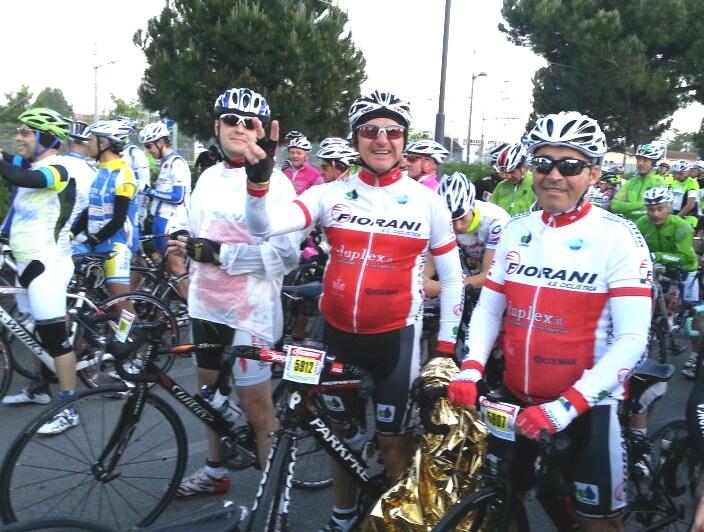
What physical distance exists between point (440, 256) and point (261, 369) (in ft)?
3.39

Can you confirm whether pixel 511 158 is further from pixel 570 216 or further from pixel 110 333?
pixel 570 216

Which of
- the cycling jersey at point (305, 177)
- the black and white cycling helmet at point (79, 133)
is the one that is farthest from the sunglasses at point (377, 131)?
the cycling jersey at point (305, 177)

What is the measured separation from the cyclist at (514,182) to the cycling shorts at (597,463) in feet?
16.8

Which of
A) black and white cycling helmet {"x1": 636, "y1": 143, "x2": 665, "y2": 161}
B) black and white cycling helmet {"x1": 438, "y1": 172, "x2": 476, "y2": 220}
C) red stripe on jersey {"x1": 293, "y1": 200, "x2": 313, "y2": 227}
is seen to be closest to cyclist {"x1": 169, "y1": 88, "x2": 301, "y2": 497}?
red stripe on jersey {"x1": 293, "y1": 200, "x2": 313, "y2": 227}

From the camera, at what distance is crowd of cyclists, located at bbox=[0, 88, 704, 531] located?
8.24 ft

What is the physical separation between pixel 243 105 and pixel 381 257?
94 centimetres

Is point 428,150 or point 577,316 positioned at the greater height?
point 428,150

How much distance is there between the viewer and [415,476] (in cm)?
293

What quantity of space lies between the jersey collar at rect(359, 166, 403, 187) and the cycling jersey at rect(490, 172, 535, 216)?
4.42 m

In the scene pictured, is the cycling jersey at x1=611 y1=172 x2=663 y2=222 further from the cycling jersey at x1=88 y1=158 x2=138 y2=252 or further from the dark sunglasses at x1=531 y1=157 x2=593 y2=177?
the dark sunglasses at x1=531 y1=157 x2=593 y2=177

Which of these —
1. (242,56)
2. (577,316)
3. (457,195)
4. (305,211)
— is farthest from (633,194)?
(242,56)

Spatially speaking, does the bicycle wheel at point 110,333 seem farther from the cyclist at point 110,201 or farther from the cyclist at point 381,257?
the cyclist at point 381,257

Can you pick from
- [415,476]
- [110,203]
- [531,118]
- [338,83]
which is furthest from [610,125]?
[415,476]

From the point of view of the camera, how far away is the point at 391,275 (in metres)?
3.17
